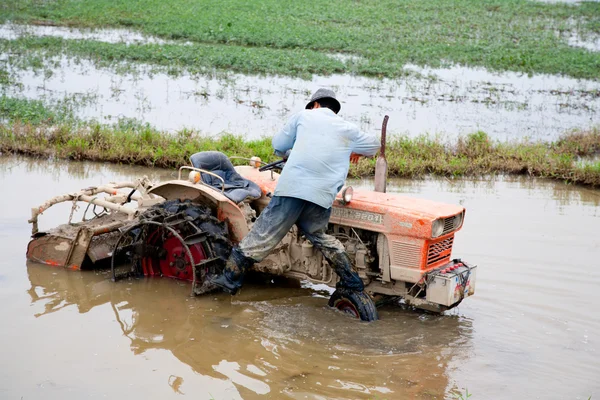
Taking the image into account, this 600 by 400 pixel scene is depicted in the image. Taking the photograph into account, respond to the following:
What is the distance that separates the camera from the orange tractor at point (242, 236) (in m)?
6.16

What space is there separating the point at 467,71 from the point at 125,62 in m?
8.78

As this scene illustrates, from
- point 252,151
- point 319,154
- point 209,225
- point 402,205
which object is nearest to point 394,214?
point 402,205

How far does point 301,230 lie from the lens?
6348 millimetres

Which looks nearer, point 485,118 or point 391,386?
point 391,386

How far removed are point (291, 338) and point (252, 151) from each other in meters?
5.28

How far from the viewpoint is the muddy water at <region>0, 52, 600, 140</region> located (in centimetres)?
1384

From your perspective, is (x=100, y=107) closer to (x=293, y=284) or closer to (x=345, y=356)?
(x=293, y=284)

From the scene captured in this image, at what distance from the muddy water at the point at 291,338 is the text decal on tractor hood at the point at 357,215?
2.78 feet

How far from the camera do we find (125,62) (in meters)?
18.6

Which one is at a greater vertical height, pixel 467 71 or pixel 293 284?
pixel 467 71

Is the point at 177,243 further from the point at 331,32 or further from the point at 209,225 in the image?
the point at 331,32

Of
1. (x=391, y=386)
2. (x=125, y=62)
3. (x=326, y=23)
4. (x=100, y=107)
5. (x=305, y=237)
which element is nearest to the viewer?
(x=391, y=386)

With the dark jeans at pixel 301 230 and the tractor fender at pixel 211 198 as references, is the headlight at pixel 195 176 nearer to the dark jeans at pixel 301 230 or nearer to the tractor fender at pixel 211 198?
the tractor fender at pixel 211 198

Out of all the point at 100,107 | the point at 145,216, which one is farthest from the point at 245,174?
the point at 100,107
